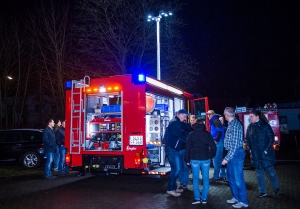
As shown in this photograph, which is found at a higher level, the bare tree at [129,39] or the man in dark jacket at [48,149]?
the bare tree at [129,39]

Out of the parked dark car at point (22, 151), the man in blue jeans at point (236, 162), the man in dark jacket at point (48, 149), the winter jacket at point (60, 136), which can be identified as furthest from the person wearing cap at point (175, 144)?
the parked dark car at point (22, 151)

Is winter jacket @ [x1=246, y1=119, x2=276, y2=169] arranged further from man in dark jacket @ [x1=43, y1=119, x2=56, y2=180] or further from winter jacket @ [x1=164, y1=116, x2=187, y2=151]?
man in dark jacket @ [x1=43, y1=119, x2=56, y2=180]

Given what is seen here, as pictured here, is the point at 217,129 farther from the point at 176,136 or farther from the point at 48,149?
the point at 48,149

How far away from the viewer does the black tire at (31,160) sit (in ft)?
39.5

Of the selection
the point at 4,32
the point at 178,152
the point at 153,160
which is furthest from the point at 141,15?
the point at 178,152

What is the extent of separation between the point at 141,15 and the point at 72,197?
14290mm

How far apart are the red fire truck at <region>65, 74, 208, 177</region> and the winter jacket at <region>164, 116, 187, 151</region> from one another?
2.56ft

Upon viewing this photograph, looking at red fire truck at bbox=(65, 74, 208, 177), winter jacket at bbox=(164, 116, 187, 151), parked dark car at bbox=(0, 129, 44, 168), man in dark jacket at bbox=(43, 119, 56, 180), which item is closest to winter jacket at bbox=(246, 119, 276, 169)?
winter jacket at bbox=(164, 116, 187, 151)

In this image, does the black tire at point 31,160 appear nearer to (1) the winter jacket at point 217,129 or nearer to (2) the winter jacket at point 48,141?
(2) the winter jacket at point 48,141

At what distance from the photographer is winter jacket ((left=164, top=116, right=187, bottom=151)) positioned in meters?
6.75

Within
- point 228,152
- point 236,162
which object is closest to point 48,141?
point 228,152

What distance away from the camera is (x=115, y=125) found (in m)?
8.05

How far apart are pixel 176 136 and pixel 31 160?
25.5 feet

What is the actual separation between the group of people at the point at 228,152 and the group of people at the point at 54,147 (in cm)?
449
